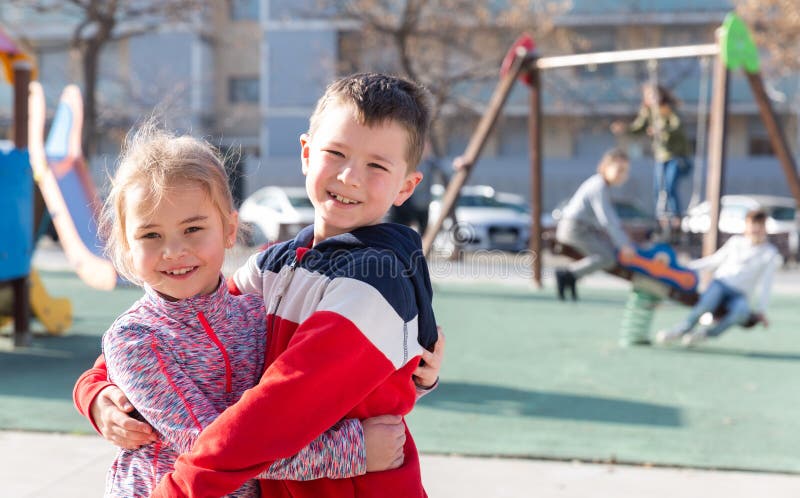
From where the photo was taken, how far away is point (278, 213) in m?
19.2

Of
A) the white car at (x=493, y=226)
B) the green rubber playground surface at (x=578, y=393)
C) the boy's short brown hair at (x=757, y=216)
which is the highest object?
the boy's short brown hair at (x=757, y=216)

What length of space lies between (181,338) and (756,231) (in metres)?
6.19

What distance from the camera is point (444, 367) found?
20.3 feet

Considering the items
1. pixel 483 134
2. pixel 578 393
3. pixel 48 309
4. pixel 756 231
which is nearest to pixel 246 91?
pixel 483 134

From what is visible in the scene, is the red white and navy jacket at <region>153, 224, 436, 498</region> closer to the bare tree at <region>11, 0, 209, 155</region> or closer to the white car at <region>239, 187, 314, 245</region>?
the white car at <region>239, 187, 314, 245</region>

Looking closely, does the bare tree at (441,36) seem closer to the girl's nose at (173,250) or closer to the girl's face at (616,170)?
the girl's face at (616,170)

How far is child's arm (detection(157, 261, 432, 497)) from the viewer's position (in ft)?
4.81

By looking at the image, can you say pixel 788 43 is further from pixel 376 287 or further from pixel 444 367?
pixel 376 287

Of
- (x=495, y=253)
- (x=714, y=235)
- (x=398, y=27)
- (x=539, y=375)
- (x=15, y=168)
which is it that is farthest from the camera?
(x=398, y=27)

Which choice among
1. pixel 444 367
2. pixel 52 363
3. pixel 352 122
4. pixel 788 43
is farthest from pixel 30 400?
pixel 788 43

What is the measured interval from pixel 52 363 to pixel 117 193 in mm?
4730

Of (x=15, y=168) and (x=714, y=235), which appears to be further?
(x=714, y=235)

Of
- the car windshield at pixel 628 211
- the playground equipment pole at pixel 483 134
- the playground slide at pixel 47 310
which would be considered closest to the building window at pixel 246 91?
the car windshield at pixel 628 211

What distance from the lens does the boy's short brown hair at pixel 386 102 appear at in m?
1.69
